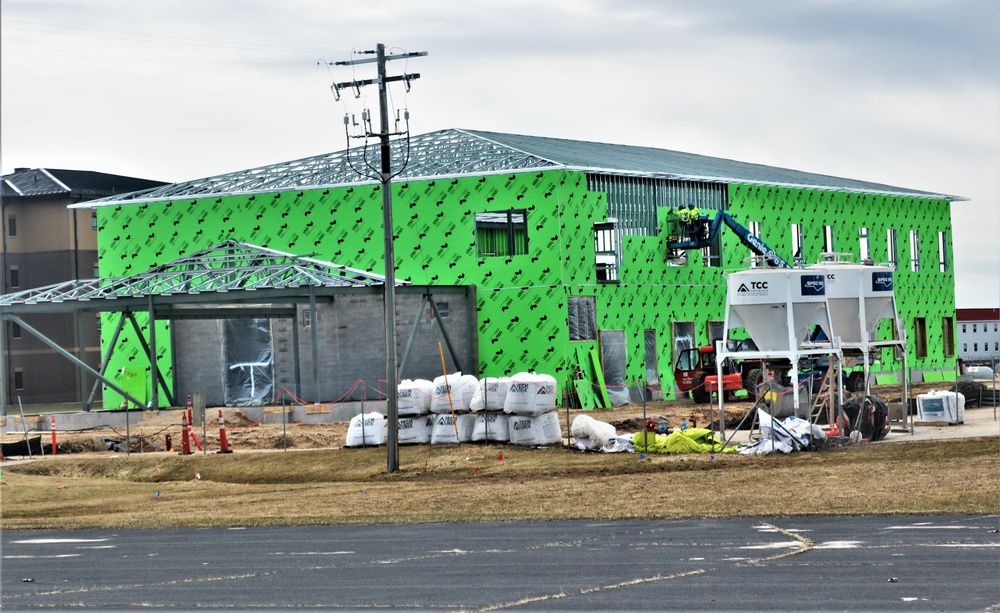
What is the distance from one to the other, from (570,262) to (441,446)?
53.9 feet

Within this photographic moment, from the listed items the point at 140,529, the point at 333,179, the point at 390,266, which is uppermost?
the point at 333,179

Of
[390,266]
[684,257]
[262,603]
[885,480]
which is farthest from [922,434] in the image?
[262,603]

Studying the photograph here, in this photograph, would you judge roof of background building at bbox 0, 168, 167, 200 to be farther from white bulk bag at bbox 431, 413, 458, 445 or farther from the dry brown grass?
white bulk bag at bbox 431, 413, 458, 445

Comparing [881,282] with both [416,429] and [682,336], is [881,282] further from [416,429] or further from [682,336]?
[682,336]

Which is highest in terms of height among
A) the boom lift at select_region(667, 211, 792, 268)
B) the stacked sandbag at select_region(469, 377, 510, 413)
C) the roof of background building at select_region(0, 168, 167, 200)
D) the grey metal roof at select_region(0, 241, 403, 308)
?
the roof of background building at select_region(0, 168, 167, 200)

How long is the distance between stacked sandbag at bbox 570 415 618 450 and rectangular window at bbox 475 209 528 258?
1762 centimetres

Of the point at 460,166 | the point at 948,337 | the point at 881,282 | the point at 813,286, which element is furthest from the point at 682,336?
the point at 948,337

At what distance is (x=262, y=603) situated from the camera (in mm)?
14430

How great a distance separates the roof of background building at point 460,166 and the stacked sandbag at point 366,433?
14.8 metres

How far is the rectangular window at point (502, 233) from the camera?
50.8 metres

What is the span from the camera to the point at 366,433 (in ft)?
119

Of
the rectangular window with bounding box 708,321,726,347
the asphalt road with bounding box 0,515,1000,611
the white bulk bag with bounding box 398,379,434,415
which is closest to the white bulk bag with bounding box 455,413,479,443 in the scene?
the white bulk bag with bounding box 398,379,434,415

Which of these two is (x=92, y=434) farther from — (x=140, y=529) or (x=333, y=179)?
(x=140, y=529)

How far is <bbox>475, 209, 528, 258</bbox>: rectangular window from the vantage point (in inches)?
1999
